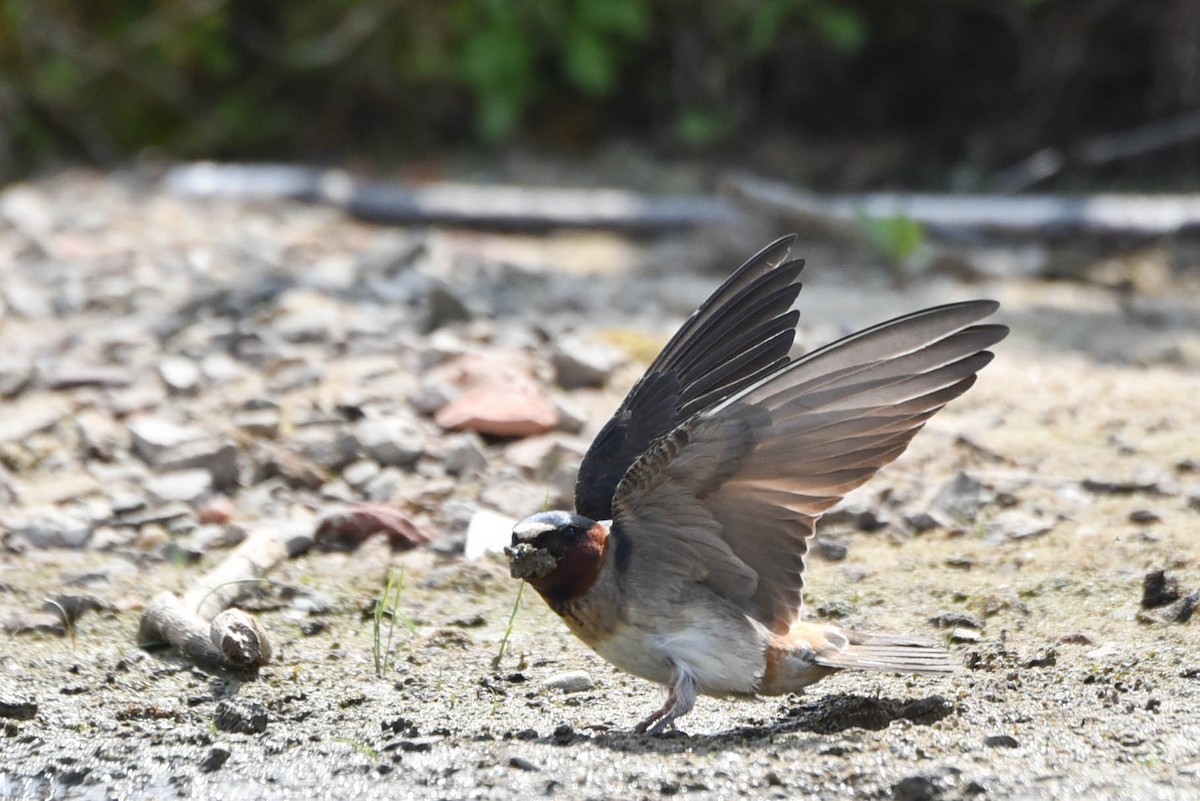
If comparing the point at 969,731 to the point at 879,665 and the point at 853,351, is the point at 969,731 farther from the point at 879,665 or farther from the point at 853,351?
the point at 853,351

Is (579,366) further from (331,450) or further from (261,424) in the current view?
(261,424)

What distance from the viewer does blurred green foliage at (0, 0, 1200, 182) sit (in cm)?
1029

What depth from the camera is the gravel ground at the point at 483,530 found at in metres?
3.24

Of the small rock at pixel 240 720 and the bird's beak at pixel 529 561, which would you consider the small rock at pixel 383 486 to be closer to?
the small rock at pixel 240 720

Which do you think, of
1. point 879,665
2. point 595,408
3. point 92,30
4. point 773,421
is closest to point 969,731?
point 879,665

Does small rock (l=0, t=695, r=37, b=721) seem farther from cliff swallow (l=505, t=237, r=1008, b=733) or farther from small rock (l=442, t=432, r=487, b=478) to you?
small rock (l=442, t=432, r=487, b=478)

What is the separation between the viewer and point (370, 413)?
5.46 metres

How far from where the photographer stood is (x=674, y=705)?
3395mm

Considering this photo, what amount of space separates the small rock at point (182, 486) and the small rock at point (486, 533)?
88cm

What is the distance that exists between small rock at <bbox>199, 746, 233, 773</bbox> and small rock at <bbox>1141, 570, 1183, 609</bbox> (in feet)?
7.46

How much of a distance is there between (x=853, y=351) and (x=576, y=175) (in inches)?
289

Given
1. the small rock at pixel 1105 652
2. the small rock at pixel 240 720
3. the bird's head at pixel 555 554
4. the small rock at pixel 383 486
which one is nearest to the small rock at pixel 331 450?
the small rock at pixel 383 486

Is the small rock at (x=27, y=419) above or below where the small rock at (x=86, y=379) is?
below

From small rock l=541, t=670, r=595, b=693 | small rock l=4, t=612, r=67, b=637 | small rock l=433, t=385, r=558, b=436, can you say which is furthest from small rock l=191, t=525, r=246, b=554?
small rock l=541, t=670, r=595, b=693
